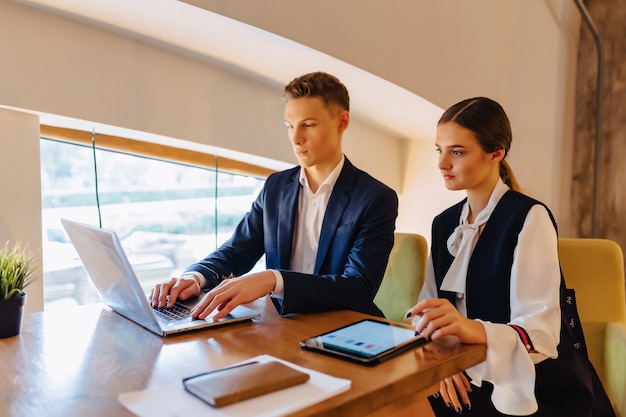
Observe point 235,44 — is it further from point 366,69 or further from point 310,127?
point 310,127

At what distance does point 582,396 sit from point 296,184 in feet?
3.21

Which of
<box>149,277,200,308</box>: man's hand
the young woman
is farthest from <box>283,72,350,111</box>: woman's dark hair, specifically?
<box>149,277,200,308</box>: man's hand

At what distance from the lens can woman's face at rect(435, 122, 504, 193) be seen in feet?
4.66

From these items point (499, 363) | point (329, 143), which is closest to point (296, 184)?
point (329, 143)

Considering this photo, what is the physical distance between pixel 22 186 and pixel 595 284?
199 cm

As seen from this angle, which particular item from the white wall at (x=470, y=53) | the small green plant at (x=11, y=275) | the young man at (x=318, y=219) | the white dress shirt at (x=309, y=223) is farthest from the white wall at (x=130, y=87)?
the small green plant at (x=11, y=275)

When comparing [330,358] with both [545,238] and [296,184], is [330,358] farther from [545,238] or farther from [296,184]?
[296,184]

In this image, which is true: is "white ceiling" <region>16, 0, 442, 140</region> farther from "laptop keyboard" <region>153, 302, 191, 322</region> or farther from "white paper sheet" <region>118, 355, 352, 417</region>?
"white paper sheet" <region>118, 355, 352, 417</region>

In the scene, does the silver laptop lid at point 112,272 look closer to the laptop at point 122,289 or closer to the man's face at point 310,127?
the laptop at point 122,289

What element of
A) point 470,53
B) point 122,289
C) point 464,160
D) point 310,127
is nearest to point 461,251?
point 464,160

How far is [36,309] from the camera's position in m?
1.99

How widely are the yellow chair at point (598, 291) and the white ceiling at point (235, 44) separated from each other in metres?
1.03

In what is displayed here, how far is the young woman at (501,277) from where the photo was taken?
117 centimetres

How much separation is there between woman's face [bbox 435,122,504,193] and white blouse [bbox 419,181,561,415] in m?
0.06
